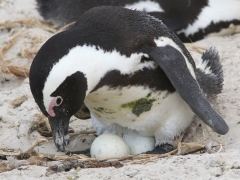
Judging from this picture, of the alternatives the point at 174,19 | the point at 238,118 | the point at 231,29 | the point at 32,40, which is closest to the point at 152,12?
the point at 174,19

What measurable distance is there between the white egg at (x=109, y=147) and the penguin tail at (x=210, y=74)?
25.4 inches

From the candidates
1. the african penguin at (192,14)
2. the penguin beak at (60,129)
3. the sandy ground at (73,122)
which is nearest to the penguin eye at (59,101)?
the penguin beak at (60,129)

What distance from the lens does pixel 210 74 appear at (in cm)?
385

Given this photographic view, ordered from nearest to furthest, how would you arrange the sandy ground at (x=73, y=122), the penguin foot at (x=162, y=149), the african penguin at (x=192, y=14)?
the sandy ground at (x=73, y=122), the penguin foot at (x=162, y=149), the african penguin at (x=192, y=14)

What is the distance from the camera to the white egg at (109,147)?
324 cm

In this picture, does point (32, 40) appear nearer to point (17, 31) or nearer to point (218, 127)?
point (17, 31)

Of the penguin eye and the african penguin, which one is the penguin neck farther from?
the african penguin

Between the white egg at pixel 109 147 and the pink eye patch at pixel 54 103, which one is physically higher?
the pink eye patch at pixel 54 103

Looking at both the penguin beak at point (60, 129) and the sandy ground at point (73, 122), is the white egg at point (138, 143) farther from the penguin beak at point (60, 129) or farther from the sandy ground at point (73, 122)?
the penguin beak at point (60, 129)

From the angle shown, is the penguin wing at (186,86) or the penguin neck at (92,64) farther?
the penguin wing at (186,86)

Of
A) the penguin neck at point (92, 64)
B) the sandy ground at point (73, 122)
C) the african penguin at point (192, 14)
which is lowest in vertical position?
the sandy ground at point (73, 122)

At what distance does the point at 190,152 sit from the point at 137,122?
30cm

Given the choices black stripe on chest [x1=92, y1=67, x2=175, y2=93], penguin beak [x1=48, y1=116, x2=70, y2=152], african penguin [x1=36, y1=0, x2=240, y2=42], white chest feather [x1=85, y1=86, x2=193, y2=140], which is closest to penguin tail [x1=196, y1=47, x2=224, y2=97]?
white chest feather [x1=85, y1=86, x2=193, y2=140]

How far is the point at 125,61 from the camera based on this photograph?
3.06 m
